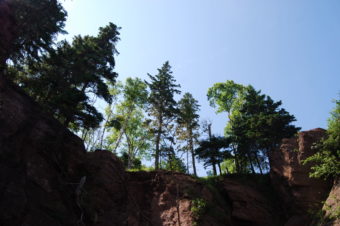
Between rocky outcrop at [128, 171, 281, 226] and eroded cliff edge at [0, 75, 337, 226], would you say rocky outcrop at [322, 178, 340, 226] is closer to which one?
eroded cliff edge at [0, 75, 337, 226]

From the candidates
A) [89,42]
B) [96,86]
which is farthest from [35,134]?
[89,42]

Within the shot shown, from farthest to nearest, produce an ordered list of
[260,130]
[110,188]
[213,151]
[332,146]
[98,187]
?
[213,151], [260,130], [110,188], [98,187], [332,146]

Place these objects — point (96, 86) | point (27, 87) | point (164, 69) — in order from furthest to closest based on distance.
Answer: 1. point (164, 69)
2. point (96, 86)
3. point (27, 87)

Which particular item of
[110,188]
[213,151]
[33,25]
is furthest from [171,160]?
[33,25]

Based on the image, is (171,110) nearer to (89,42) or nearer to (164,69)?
(164,69)

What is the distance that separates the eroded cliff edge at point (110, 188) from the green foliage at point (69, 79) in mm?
2231

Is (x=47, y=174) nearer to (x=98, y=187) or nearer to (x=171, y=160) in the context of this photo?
(x=98, y=187)

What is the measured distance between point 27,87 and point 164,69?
1604cm

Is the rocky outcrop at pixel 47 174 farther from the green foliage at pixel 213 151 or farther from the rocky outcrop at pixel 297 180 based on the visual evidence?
the rocky outcrop at pixel 297 180

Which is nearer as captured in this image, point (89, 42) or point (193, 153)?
point (89, 42)

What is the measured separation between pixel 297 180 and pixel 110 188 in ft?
48.2

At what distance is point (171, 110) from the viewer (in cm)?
2494

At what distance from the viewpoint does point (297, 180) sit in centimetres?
1716

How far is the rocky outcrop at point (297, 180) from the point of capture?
52.5 ft
